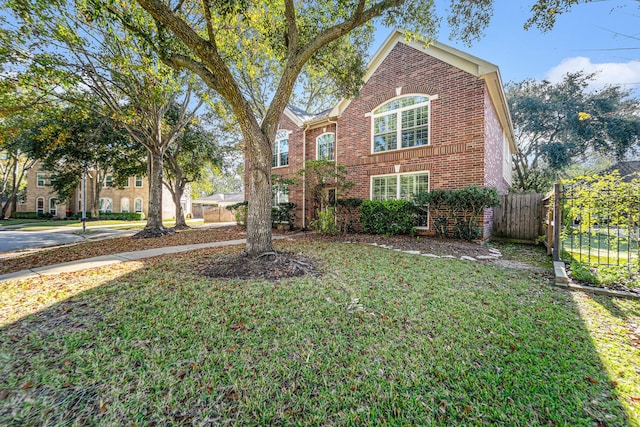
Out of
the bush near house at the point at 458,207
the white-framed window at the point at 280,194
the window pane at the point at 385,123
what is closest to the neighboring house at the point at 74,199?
the white-framed window at the point at 280,194

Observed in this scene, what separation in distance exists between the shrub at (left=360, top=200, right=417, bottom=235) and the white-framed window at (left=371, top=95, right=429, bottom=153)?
2589 mm

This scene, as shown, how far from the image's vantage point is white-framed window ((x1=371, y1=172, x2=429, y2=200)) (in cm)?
992

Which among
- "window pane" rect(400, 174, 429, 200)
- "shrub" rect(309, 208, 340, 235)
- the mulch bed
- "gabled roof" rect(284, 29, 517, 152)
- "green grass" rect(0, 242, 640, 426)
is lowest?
"green grass" rect(0, 242, 640, 426)

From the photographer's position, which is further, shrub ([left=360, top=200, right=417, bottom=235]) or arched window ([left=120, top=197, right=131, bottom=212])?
arched window ([left=120, top=197, right=131, bottom=212])

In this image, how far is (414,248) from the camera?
7.58m

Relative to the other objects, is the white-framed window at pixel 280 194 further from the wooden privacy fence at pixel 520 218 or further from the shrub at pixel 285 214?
the wooden privacy fence at pixel 520 218

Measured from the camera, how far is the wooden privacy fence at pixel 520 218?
9.57 m

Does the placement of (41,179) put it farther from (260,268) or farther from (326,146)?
(260,268)

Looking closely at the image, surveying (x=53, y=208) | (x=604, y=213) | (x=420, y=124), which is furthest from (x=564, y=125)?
(x=53, y=208)

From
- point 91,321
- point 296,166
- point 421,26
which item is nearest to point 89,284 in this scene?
point 91,321

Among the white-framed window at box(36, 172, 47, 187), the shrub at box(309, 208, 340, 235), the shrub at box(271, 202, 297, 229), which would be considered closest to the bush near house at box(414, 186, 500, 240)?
the shrub at box(309, 208, 340, 235)

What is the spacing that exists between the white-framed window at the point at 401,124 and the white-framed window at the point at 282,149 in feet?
18.3

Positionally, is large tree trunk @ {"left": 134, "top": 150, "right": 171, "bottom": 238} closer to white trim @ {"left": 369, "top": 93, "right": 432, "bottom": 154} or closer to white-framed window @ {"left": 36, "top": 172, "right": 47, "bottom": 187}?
white trim @ {"left": 369, "top": 93, "right": 432, "bottom": 154}

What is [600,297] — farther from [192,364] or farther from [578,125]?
[578,125]
